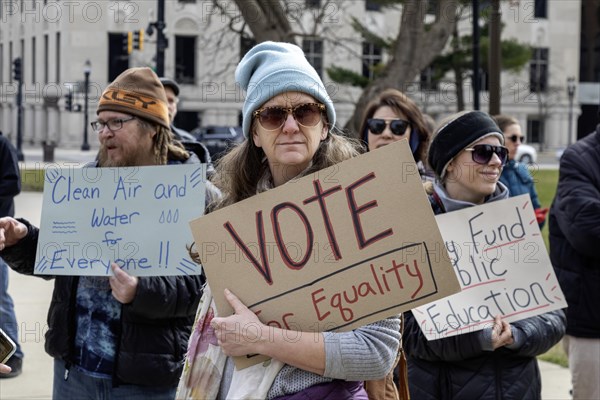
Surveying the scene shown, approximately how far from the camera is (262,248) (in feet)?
8.52

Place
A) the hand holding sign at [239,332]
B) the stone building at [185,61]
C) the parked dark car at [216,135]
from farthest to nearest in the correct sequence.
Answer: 1. the stone building at [185,61]
2. the parked dark car at [216,135]
3. the hand holding sign at [239,332]

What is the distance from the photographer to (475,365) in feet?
11.9

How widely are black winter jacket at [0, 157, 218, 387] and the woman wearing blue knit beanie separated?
803mm

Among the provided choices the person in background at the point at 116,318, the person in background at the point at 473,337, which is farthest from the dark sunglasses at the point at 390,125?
the person in background at the point at 116,318

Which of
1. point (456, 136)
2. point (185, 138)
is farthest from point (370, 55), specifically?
point (456, 136)

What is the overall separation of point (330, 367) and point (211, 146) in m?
35.0

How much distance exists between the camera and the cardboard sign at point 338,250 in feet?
8.43

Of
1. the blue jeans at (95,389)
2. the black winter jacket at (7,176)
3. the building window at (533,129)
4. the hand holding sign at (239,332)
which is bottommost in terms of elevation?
the building window at (533,129)

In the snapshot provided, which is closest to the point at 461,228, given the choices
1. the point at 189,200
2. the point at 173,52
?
the point at 189,200

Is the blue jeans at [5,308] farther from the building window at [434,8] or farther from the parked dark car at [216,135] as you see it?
the parked dark car at [216,135]

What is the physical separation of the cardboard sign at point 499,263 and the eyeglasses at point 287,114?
1.17m

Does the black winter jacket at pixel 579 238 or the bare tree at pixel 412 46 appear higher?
the bare tree at pixel 412 46

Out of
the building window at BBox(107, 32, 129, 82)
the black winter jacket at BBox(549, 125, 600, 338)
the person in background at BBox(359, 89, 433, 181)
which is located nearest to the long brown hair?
the black winter jacket at BBox(549, 125, 600, 338)

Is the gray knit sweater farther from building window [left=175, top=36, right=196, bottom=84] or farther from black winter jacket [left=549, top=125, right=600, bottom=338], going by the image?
building window [left=175, top=36, right=196, bottom=84]
